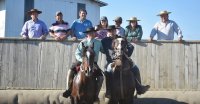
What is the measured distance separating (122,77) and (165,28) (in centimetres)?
327

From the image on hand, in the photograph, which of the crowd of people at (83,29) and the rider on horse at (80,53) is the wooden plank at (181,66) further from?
the rider on horse at (80,53)

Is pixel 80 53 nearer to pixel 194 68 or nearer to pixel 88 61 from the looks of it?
pixel 88 61

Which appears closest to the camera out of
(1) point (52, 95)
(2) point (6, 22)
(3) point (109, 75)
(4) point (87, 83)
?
(4) point (87, 83)

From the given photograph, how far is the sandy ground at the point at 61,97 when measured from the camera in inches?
517

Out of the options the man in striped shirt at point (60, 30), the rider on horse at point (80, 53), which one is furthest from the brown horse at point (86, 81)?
the man in striped shirt at point (60, 30)

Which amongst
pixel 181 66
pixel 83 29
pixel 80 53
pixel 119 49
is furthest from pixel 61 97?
pixel 181 66

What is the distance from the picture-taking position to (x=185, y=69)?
44.2ft

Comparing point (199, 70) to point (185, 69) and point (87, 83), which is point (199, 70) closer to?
point (185, 69)

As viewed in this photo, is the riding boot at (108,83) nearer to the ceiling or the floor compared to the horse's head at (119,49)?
nearer to the floor

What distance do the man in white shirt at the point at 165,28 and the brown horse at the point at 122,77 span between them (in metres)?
2.76

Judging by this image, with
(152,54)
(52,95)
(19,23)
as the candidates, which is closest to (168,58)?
(152,54)

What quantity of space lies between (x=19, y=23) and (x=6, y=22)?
808mm

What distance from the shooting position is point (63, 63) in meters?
13.5

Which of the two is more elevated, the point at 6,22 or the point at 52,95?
the point at 6,22
